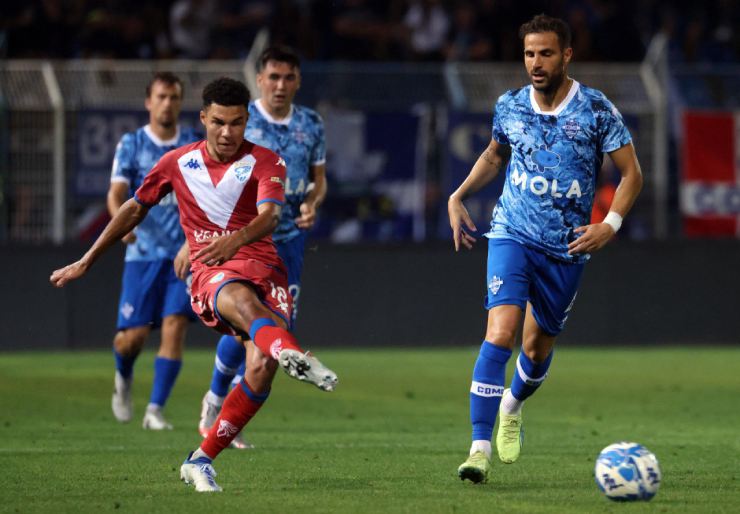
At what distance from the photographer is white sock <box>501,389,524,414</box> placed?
27.8ft

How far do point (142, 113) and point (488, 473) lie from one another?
1047 centimetres

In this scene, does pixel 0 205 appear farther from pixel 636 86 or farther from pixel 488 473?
pixel 488 473

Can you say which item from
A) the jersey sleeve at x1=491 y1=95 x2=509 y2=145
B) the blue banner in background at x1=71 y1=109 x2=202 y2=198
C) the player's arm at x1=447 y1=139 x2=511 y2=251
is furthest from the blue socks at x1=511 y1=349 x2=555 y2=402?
the blue banner in background at x1=71 y1=109 x2=202 y2=198

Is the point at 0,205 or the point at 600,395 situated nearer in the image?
the point at 600,395

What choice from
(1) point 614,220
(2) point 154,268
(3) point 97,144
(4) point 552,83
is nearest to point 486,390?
(1) point 614,220

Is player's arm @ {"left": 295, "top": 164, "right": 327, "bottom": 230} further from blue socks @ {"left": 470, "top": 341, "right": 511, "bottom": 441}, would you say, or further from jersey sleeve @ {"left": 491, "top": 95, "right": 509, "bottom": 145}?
blue socks @ {"left": 470, "top": 341, "right": 511, "bottom": 441}

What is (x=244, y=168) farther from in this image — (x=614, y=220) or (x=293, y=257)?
(x=293, y=257)

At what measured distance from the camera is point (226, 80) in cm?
749

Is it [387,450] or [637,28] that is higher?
[637,28]

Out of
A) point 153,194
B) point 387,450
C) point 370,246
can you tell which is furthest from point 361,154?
point 153,194

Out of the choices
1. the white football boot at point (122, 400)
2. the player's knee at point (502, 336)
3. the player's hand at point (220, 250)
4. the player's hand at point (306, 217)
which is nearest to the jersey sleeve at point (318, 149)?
the player's hand at point (306, 217)

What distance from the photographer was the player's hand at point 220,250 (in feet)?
23.2

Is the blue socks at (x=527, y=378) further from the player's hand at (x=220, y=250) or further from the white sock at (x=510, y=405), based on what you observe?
the player's hand at (x=220, y=250)

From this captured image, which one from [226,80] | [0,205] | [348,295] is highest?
[226,80]
